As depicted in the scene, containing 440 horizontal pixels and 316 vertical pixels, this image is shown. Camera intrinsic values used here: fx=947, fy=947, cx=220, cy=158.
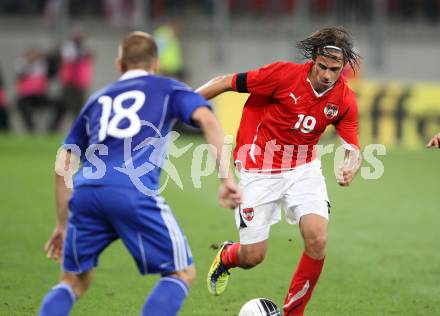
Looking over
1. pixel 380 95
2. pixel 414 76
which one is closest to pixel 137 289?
pixel 380 95

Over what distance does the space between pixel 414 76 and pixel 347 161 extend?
60.9ft

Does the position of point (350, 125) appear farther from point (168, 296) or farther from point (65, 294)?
point (65, 294)

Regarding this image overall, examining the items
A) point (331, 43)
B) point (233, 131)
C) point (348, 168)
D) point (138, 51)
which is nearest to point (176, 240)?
point (138, 51)

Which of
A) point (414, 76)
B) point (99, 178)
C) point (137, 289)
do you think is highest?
point (99, 178)

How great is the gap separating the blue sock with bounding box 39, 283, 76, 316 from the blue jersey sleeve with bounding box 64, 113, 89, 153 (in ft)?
2.67

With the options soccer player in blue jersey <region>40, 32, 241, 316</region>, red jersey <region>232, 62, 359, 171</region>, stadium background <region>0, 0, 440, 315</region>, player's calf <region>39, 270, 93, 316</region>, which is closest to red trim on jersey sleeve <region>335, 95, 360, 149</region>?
red jersey <region>232, 62, 359, 171</region>

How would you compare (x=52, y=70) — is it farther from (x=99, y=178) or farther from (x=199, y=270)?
(x=99, y=178)

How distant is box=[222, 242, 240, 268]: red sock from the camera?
7141 millimetres

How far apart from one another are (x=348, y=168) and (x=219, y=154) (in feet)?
6.08

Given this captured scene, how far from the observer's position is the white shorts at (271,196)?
22.3 ft

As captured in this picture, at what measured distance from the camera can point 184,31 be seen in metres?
24.0

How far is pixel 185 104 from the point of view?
17.0 feet

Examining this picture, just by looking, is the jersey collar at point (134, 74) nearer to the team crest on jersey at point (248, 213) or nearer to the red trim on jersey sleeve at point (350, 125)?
the team crest on jersey at point (248, 213)

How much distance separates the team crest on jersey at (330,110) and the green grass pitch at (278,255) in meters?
1.13
